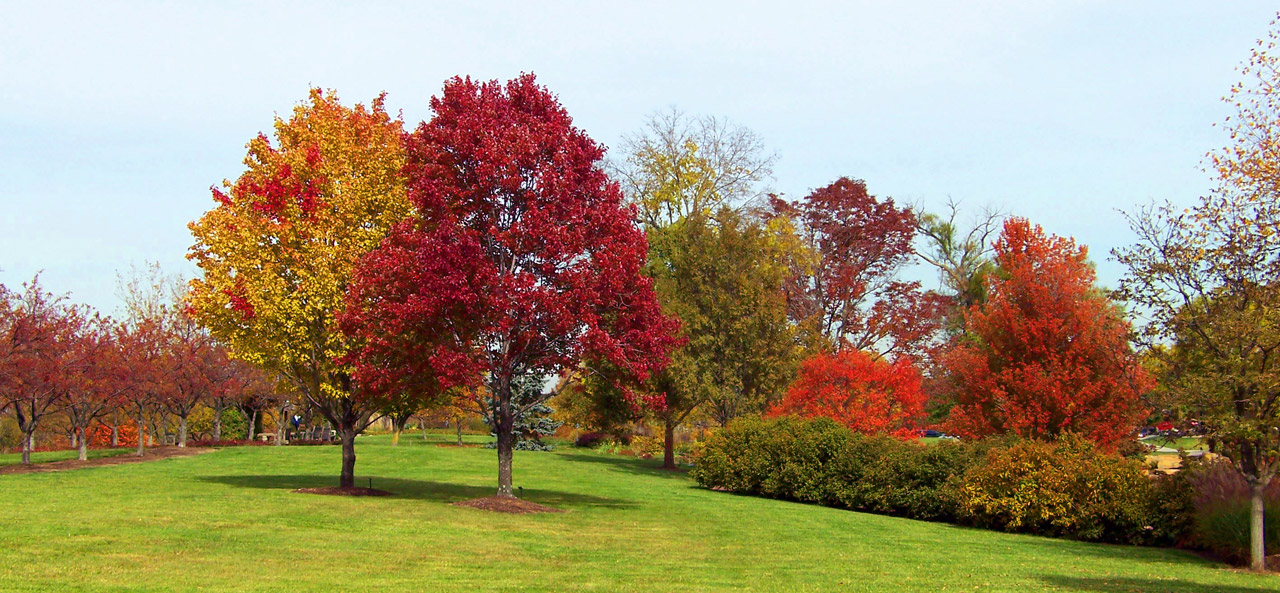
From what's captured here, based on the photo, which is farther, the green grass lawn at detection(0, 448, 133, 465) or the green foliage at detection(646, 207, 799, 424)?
the green foliage at detection(646, 207, 799, 424)

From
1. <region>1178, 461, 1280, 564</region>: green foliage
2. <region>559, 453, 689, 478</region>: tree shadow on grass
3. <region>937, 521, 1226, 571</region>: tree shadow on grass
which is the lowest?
<region>559, 453, 689, 478</region>: tree shadow on grass

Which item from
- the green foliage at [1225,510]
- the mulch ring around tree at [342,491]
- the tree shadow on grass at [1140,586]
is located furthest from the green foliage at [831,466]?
the mulch ring around tree at [342,491]

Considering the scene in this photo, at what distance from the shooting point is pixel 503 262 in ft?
62.8

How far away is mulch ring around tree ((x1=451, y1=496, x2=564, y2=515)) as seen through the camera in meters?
18.8

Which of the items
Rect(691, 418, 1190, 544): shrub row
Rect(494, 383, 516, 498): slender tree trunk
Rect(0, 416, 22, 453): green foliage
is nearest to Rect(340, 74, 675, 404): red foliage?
Rect(494, 383, 516, 498): slender tree trunk

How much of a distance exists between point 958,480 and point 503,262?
11222mm

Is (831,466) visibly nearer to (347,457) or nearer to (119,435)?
(347,457)

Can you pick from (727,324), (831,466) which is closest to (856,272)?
(727,324)

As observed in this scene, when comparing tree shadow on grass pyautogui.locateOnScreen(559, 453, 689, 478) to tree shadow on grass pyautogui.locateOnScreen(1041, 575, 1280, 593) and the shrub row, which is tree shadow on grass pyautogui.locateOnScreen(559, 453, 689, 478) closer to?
the shrub row

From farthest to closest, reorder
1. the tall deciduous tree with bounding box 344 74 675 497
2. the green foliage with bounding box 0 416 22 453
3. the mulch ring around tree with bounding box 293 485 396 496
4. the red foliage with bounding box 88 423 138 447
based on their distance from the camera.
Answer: the red foliage with bounding box 88 423 138 447, the green foliage with bounding box 0 416 22 453, the mulch ring around tree with bounding box 293 485 396 496, the tall deciduous tree with bounding box 344 74 675 497

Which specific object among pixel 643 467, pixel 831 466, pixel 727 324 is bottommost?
pixel 643 467

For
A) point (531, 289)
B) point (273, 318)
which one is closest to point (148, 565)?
point (531, 289)

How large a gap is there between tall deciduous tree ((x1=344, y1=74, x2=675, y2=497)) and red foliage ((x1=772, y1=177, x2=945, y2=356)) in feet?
90.6

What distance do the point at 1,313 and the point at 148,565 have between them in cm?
2120
